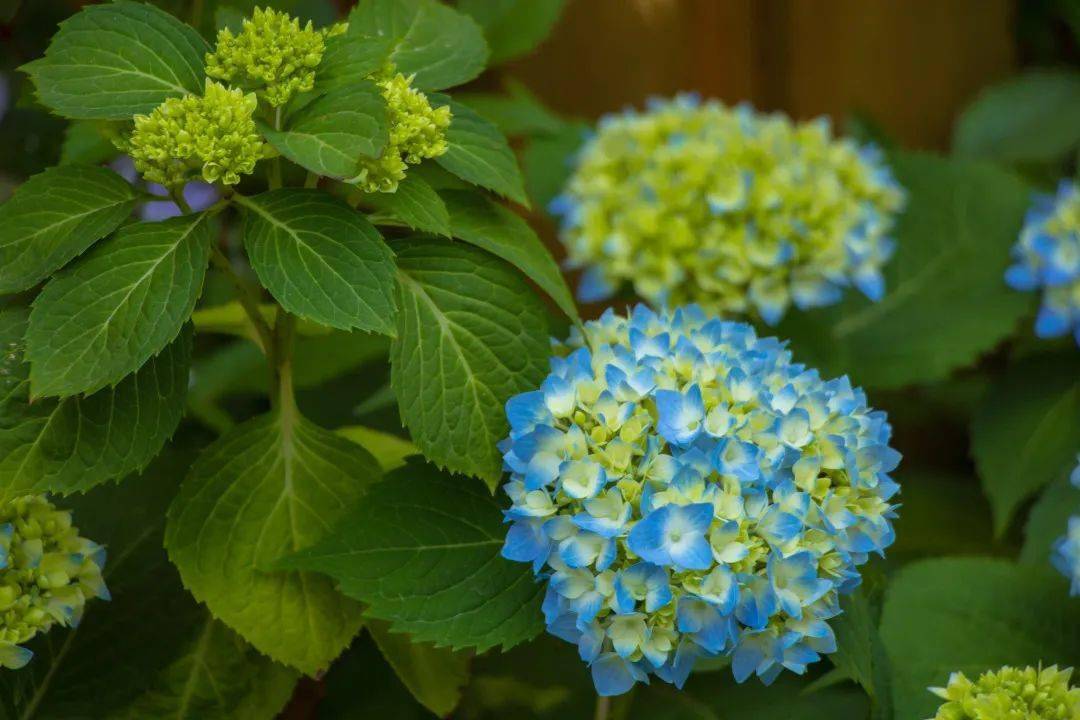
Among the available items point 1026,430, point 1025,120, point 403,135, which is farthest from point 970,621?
point 1025,120

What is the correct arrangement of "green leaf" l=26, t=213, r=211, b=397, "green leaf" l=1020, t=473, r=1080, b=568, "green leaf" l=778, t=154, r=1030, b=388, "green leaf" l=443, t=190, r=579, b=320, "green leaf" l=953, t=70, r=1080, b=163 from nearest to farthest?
"green leaf" l=26, t=213, r=211, b=397, "green leaf" l=443, t=190, r=579, b=320, "green leaf" l=1020, t=473, r=1080, b=568, "green leaf" l=778, t=154, r=1030, b=388, "green leaf" l=953, t=70, r=1080, b=163

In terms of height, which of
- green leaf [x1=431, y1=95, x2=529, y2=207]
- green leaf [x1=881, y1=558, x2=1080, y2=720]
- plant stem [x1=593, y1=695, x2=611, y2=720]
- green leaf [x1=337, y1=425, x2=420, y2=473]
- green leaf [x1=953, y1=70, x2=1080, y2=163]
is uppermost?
green leaf [x1=431, y1=95, x2=529, y2=207]

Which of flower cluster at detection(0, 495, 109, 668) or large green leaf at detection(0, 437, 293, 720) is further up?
flower cluster at detection(0, 495, 109, 668)

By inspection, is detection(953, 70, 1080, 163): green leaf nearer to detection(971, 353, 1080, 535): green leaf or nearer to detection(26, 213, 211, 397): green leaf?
detection(971, 353, 1080, 535): green leaf

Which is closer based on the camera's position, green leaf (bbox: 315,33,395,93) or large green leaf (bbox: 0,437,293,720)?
green leaf (bbox: 315,33,395,93)

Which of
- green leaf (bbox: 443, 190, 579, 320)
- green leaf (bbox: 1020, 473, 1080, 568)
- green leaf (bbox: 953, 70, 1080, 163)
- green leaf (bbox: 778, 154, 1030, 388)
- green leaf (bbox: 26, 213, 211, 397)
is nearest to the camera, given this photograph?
green leaf (bbox: 26, 213, 211, 397)

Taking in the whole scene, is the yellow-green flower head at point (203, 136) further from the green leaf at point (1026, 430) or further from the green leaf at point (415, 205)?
the green leaf at point (1026, 430)

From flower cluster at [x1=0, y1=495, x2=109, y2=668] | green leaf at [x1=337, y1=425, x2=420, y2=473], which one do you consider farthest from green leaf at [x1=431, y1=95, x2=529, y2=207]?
flower cluster at [x1=0, y1=495, x2=109, y2=668]

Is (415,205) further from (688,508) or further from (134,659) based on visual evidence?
(134,659)

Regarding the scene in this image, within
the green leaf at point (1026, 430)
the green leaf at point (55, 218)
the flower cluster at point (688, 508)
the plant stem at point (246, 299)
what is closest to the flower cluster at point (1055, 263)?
the green leaf at point (1026, 430)
